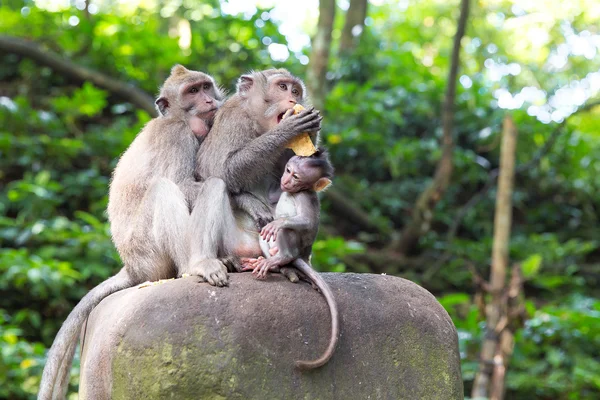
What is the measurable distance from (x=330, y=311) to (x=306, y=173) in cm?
A: 77

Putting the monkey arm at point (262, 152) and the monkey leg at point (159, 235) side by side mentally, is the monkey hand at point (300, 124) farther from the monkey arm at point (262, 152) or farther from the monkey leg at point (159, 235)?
the monkey leg at point (159, 235)

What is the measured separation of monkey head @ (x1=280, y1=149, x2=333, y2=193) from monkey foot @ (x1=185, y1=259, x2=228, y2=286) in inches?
23.6

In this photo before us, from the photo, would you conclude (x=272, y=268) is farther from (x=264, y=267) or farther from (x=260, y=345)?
(x=260, y=345)

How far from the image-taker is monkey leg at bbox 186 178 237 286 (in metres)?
3.93

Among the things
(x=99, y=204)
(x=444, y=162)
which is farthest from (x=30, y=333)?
(x=444, y=162)

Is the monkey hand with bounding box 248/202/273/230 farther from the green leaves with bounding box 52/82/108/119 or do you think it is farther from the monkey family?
the green leaves with bounding box 52/82/108/119

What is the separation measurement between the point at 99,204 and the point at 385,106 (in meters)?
5.53

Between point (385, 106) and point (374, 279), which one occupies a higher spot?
point (385, 106)

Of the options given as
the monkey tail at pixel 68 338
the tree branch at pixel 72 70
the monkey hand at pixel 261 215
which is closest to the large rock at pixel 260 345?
the monkey hand at pixel 261 215

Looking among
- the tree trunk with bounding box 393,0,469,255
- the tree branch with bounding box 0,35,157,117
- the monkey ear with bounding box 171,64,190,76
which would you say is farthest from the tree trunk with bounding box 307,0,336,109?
the monkey ear with bounding box 171,64,190,76

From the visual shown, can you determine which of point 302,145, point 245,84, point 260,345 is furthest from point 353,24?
point 260,345

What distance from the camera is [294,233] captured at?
13.0 feet

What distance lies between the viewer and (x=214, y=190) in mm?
4051

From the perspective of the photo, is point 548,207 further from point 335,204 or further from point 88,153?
point 88,153
